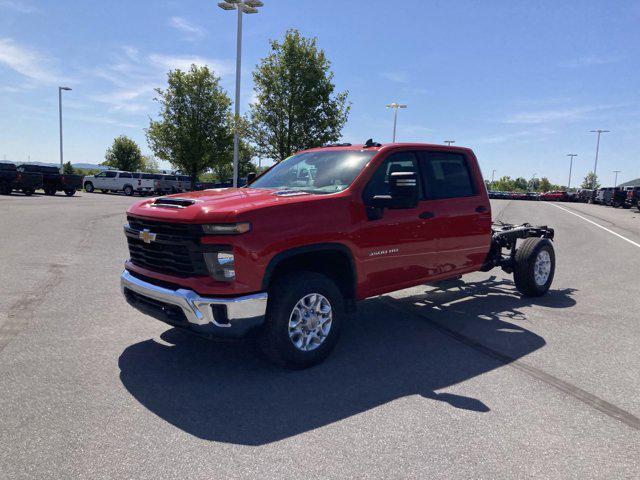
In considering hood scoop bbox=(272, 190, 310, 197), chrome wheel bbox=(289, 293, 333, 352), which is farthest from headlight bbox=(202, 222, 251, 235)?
chrome wheel bbox=(289, 293, 333, 352)

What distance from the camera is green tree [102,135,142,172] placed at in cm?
6831

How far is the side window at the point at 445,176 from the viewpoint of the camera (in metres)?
5.31

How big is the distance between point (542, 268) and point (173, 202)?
537 centimetres

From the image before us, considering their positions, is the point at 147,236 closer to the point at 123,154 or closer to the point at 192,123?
the point at 192,123

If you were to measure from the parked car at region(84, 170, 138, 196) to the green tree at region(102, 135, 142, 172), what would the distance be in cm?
2867

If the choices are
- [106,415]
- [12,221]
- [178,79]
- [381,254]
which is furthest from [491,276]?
[178,79]

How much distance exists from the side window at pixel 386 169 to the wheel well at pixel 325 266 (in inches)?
24.1

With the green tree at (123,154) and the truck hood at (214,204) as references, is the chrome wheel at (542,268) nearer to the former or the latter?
the truck hood at (214,204)

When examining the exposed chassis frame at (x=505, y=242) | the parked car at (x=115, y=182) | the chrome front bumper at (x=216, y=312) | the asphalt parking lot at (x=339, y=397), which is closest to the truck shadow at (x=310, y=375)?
the asphalt parking lot at (x=339, y=397)

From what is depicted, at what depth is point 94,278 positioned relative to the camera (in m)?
7.31

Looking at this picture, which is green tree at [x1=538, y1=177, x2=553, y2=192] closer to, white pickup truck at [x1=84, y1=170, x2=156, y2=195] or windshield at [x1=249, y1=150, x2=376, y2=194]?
white pickup truck at [x1=84, y1=170, x2=156, y2=195]

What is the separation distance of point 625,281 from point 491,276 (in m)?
2.21

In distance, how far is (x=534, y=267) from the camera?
6801 millimetres

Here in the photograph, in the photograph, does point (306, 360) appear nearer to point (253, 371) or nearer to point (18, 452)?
point (253, 371)
